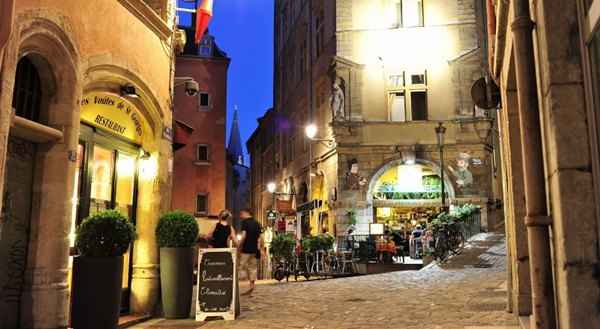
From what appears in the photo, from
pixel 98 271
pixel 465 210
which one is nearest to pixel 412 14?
pixel 465 210

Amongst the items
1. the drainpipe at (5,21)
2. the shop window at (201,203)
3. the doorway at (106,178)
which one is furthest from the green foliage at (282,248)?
the shop window at (201,203)

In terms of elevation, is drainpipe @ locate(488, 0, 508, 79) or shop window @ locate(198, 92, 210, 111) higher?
shop window @ locate(198, 92, 210, 111)

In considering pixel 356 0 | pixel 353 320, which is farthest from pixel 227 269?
pixel 356 0

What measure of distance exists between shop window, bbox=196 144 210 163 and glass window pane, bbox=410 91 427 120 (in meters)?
13.0

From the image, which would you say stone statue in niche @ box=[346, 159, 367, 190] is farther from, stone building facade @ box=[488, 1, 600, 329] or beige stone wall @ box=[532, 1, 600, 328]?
beige stone wall @ box=[532, 1, 600, 328]

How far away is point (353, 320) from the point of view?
7.89m

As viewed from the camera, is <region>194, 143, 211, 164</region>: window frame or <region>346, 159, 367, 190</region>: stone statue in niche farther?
<region>194, 143, 211, 164</region>: window frame

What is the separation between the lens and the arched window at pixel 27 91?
21.8 ft

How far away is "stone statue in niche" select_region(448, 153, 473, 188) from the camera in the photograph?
24.3 metres

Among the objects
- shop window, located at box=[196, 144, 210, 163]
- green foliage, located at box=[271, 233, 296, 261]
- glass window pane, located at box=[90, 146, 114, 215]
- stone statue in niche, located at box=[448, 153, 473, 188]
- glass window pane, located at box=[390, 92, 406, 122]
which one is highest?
glass window pane, located at box=[390, 92, 406, 122]

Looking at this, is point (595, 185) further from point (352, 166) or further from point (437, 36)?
point (437, 36)

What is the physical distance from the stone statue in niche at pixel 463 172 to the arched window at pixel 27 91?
20194 mm

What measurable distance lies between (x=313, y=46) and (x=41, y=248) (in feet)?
85.9

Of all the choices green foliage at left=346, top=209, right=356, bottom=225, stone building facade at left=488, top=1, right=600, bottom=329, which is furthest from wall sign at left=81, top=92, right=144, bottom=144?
green foliage at left=346, top=209, right=356, bottom=225
